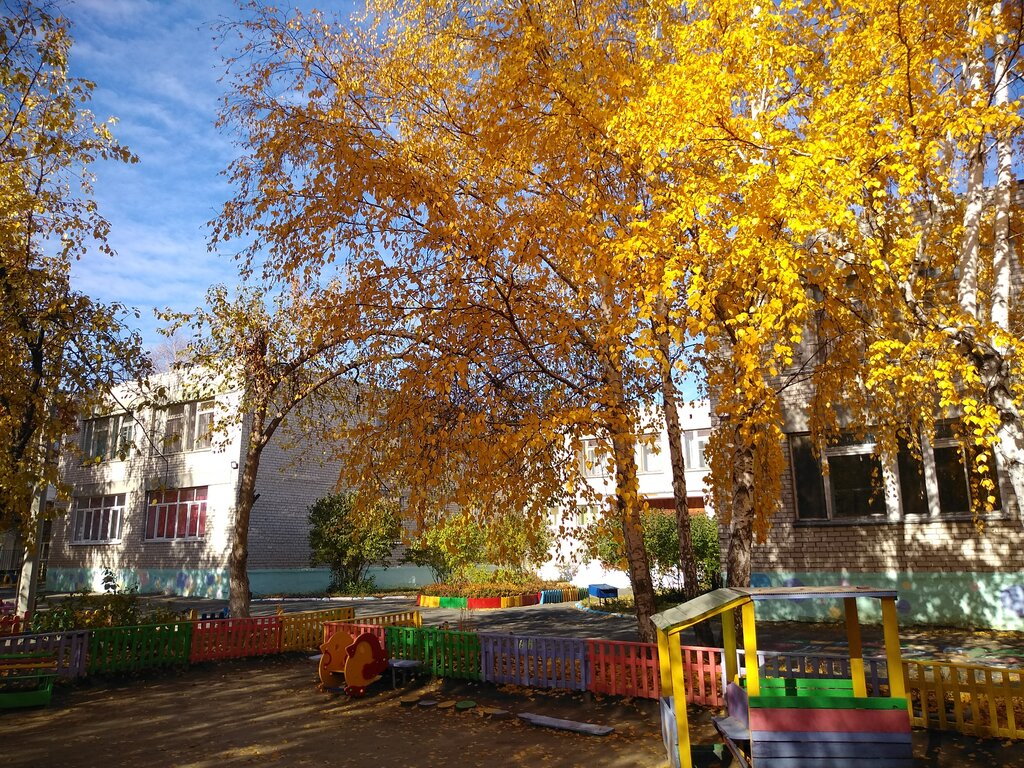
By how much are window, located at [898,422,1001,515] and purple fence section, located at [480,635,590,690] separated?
9.34 metres

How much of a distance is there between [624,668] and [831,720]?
13.1 ft

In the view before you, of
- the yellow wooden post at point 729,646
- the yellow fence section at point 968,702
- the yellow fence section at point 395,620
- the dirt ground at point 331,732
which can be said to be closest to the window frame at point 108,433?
the yellow fence section at point 395,620

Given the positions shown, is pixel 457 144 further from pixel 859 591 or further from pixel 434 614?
pixel 434 614

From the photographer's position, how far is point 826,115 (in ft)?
24.3

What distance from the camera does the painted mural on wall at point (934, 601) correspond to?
13.8 metres

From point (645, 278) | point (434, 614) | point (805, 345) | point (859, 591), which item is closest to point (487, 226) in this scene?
point (645, 278)

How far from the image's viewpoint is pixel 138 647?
39.5 feet

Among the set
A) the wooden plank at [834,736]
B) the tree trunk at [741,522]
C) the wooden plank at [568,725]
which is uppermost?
the tree trunk at [741,522]

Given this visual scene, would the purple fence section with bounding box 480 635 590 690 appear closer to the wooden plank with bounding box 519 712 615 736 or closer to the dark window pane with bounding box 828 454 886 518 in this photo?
the wooden plank with bounding box 519 712 615 736

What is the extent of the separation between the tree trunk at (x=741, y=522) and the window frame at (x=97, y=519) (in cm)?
2940

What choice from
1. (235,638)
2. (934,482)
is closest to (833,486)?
(934,482)

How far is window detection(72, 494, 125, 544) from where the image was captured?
30938 millimetres

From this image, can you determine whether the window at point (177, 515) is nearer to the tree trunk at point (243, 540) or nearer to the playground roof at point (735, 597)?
the tree trunk at point (243, 540)

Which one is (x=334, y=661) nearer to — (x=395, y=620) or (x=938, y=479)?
(x=395, y=620)
